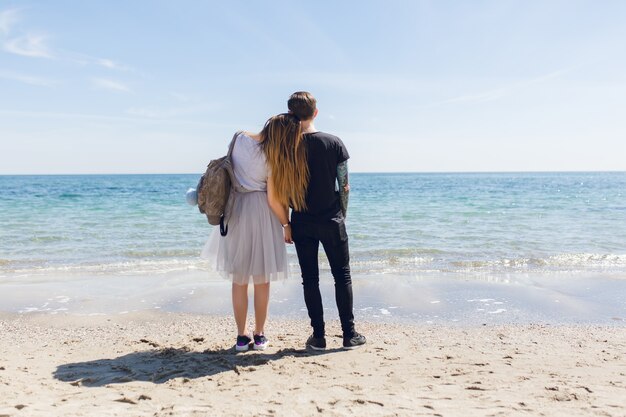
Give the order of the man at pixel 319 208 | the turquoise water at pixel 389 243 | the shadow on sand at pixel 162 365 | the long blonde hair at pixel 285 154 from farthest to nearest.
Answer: the turquoise water at pixel 389 243 < the man at pixel 319 208 < the long blonde hair at pixel 285 154 < the shadow on sand at pixel 162 365

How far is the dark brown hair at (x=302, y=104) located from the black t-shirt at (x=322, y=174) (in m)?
0.16

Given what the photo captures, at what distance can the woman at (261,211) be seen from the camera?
3932 millimetres

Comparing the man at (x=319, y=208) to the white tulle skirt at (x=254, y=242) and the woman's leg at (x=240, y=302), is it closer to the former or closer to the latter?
the white tulle skirt at (x=254, y=242)

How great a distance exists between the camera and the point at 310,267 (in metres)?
4.20

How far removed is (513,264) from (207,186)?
6488 millimetres

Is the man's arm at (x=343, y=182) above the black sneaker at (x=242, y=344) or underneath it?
above

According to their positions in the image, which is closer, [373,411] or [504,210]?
[373,411]

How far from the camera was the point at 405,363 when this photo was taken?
3.85 metres

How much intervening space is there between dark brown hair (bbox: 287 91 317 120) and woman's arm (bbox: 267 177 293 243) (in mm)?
555

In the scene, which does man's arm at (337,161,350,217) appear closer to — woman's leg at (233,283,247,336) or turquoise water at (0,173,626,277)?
woman's leg at (233,283,247,336)

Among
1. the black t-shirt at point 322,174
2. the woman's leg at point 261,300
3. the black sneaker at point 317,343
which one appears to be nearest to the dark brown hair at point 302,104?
the black t-shirt at point 322,174

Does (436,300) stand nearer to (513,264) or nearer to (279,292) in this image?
(279,292)

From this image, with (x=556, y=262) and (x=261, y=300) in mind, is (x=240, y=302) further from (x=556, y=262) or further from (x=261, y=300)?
(x=556, y=262)

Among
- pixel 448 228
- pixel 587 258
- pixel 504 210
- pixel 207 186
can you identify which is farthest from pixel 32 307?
pixel 504 210
